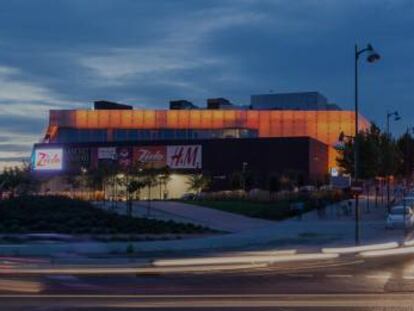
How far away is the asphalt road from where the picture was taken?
48.6ft

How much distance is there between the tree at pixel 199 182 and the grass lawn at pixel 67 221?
1639 inches

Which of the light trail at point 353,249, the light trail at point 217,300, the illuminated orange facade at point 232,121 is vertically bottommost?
the light trail at point 353,249

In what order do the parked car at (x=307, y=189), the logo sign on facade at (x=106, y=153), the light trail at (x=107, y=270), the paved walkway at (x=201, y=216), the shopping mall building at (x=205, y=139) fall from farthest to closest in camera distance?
the logo sign on facade at (x=106, y=153), the shopping mall building at (x=205, y=139), the parked car at (x=307, y=189), the paved walkway at (x=201, y=216), the light trail at (x=107, y=270)

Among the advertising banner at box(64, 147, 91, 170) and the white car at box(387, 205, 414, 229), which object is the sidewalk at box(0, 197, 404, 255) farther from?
the advertising banner at box(64, 147, 91, 170)

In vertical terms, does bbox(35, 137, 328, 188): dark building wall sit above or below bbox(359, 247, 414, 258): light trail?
above

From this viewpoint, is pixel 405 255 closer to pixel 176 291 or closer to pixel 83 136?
pixel 176 291

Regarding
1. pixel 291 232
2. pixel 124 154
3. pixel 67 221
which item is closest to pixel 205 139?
pixel 124 154

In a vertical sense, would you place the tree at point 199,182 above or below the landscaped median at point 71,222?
above

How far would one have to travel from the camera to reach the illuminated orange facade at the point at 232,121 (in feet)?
411

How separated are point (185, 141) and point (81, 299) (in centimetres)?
8535

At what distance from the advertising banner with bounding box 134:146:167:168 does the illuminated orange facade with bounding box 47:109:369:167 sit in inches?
941

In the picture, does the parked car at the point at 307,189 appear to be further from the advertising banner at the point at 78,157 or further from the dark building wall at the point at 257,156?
the advertising banner at the point at 78,157

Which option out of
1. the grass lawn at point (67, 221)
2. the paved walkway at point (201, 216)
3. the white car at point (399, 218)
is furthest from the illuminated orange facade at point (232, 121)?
the grass lawn at point (67, 221)

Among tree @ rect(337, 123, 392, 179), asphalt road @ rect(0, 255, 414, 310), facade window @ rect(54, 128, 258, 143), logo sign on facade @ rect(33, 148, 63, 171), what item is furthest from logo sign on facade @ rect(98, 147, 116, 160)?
asphalt road @ rect(0, 255, 414, 310)
